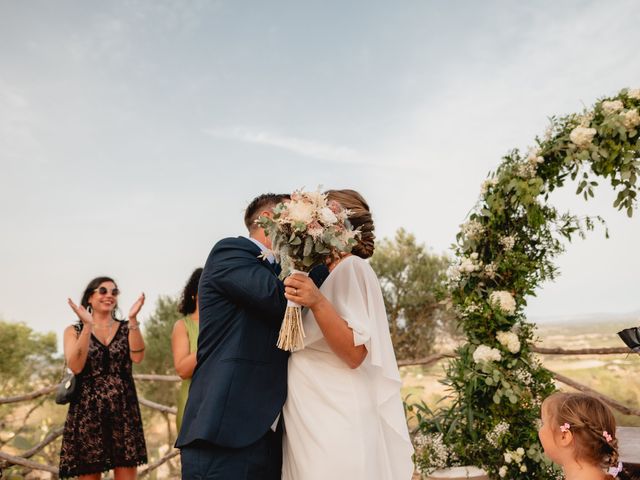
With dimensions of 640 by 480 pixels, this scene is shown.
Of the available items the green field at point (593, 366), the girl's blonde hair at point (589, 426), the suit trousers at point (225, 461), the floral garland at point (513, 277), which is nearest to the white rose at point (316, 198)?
the suit trousers at point (225, 461)

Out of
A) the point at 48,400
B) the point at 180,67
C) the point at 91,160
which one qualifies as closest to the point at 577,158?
the point at 48,400

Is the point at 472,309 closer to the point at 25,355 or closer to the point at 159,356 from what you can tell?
the point at 159,356

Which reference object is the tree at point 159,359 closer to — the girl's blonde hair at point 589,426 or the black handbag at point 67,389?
the black handbag at point 67,389

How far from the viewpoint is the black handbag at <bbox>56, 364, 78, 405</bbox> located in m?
3.93

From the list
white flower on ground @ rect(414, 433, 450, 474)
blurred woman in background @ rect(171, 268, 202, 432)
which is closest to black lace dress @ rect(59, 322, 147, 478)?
blurred woman in background @ rect(171, 268, 202, 432)

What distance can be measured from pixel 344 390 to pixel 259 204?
3.13 feet

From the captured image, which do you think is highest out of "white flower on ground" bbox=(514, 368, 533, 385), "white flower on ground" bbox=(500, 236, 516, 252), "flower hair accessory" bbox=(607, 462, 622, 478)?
"white flower on ground" bbox=(500, 236, 516, 252)

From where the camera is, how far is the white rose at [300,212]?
195 centimetres

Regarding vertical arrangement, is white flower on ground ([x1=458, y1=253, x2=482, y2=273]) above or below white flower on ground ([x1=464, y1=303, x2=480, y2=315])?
above

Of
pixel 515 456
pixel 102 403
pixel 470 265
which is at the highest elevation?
pixel 470 265

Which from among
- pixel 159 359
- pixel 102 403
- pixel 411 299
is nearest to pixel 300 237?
pixel 102 403

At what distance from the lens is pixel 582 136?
14.6 ft

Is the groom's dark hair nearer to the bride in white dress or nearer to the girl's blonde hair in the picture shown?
the bride in white dress

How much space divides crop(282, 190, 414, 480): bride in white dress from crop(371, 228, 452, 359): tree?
9.65 metres
